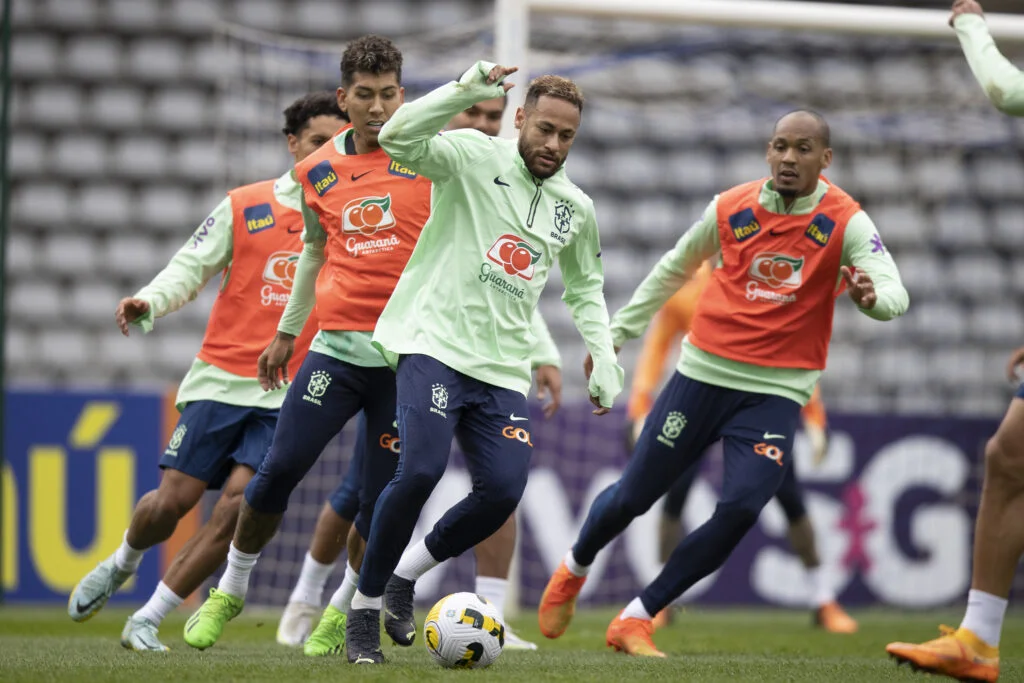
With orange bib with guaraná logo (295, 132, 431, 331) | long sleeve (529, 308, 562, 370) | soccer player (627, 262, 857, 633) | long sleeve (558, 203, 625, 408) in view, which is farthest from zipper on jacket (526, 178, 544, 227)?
soccer player (627, 262, 857, 633)

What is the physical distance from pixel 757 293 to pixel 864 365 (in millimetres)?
6563

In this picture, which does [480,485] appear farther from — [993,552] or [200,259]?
[200,259]

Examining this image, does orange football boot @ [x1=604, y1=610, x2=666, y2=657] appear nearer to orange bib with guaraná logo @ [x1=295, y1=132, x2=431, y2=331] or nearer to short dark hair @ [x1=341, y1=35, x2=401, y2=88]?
orange bib with guaraná logo @ [x1=295, y1=132, x2=431, y2=331]

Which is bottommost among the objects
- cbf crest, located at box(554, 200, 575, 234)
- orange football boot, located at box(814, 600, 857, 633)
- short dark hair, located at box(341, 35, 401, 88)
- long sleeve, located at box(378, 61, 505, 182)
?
orange football boot, located at box(814, 600, 857, 633)

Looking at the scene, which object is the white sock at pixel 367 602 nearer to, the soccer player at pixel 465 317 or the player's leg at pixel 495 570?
the soccer player at pixel 465 317

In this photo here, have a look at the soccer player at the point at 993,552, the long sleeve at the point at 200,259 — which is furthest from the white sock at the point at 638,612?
the long sleeve at the point at 200,259

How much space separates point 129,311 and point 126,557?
1.10 meters

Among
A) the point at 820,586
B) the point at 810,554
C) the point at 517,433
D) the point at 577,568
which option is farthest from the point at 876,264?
the point at 820,586

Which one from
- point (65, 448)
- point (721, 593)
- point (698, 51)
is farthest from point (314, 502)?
point (698, 51)

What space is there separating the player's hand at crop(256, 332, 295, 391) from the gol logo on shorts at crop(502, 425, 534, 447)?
1.04 m

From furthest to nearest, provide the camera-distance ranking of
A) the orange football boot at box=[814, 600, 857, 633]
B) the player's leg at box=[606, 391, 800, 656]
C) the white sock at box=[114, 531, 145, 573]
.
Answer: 1. the orange football boot at box=[814, 600, 857, 633]
2. the white sock at box=[114, 531, 145, 573]
3. the player's leg at box=[606, 391, 800, 656]

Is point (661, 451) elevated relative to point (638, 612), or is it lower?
elevated

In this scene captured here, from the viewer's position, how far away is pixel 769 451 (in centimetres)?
546

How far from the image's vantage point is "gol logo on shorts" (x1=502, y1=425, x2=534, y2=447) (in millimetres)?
4680
